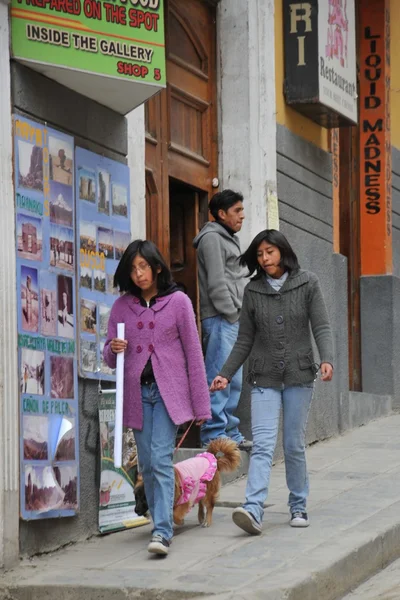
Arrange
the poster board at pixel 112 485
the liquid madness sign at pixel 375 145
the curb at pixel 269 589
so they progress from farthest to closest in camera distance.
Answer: the liquid madness sign at pixel 375 145, the poster board at pixel 112 485, the curb at pixel 269 589

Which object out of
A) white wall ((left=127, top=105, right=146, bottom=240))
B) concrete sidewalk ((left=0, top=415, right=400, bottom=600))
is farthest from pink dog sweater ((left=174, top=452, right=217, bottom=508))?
white wall ((left=127, top=105, right=146, bottom=240))

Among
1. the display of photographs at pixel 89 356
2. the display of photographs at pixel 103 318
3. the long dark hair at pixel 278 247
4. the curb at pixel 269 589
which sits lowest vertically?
the curb at pixel 269 589

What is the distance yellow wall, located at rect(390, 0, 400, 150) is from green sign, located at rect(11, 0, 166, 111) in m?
7.51

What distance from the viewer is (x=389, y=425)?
1265cm

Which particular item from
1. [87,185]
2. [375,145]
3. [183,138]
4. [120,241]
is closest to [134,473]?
[120,241]

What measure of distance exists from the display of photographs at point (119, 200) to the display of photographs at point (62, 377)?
1.13m

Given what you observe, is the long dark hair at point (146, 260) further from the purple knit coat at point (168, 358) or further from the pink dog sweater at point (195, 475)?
the pink dog sweater at point (195, 475)

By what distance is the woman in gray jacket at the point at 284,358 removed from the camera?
7.54 metres

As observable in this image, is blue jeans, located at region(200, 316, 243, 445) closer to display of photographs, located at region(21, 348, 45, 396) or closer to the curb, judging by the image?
display of photographs, located at region(21, 348, 45, 396)

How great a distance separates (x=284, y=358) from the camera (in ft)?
24.8

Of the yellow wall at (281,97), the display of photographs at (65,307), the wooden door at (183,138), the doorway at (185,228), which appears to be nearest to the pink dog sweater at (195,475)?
the display of photographs at (65,307)

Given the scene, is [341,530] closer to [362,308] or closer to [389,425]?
[389,425]

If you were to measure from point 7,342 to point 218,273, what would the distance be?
279 centimetres

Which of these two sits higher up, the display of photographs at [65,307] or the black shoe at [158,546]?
the display of photographs at [65,307]
